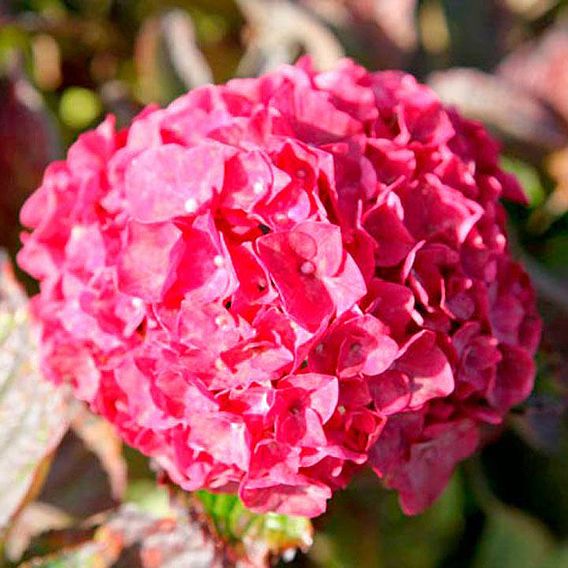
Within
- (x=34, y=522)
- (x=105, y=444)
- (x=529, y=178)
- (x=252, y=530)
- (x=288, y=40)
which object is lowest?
(x=34, y=522)

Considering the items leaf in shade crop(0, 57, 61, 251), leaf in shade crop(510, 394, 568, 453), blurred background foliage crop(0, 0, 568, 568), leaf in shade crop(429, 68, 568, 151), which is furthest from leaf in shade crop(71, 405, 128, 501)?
leaf in shade crop(429, 68, 568, 151)

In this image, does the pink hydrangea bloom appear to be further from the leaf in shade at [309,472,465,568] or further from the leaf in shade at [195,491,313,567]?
the leaf in shade at [309,472,465,568]

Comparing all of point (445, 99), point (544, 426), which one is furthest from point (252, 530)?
point (445, 99)

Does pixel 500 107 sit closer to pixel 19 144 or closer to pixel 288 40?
pixel 288 40

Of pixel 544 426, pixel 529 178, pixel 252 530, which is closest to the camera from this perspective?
pixel 252 530

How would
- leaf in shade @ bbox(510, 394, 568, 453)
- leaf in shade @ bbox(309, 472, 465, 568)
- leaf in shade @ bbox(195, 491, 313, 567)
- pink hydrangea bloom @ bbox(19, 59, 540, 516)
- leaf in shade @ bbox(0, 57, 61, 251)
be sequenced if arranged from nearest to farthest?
1. pink hydrangea bloom @ bbox(19, 59, 540, 516)
2. leaf in shade @ bbox(195, 491, 313, 567)
3. leaf in shade @ bbox(510, 394, 568, 453)
4. leaf in shade @ bbox(309, 472, 465, 568)
5. leaf in shade @ bbox(0, 57, 61, 251)

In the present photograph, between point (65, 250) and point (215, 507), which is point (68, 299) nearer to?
point (65, 250)

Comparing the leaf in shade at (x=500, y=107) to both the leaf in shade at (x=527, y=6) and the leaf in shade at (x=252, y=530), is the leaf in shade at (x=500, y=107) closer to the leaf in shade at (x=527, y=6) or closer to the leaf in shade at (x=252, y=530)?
the leaf in shade at (x=527, y=6)
